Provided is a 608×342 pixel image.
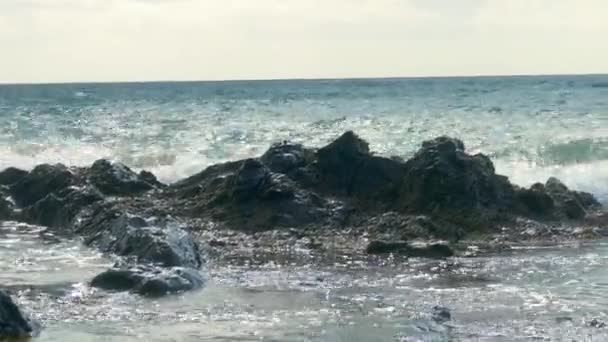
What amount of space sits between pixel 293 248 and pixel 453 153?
4838mm

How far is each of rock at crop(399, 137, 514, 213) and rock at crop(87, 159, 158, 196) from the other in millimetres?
6498

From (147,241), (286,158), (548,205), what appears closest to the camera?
(147,241)

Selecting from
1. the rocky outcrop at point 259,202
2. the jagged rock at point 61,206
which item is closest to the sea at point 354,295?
the jagged rock at point 61,206

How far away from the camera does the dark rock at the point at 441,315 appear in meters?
13.8

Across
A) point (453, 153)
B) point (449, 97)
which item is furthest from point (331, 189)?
point (449, 97)

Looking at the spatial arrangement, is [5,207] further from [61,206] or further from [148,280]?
[148,280]

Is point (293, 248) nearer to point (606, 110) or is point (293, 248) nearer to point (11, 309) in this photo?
point (11, 309)

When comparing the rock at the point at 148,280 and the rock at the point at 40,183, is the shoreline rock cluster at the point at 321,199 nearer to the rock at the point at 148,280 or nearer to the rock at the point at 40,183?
the rock at the point at 40,183

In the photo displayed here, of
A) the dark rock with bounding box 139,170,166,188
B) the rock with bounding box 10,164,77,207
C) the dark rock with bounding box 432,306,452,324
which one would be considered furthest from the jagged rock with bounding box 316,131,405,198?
the dark rock with bounding box 432,306,452,324

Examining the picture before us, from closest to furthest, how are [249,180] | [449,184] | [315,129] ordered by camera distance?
[449,184] < [249,180] < [315,129]

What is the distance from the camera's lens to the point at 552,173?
32.2 meters

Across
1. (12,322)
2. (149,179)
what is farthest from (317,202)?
(12,322)

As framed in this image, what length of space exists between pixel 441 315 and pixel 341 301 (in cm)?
162

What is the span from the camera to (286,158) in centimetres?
2486
